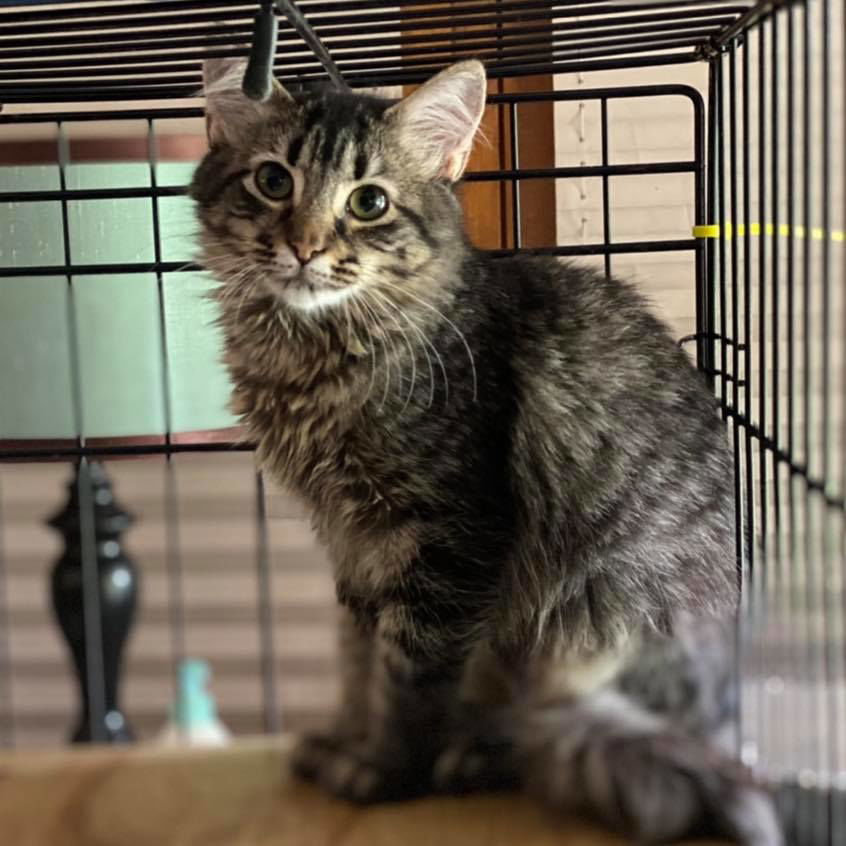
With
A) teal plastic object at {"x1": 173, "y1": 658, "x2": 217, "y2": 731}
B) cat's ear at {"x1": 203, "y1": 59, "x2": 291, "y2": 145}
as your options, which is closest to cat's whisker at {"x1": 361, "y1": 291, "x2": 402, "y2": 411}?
cat's ear at {"x1": 203, "y1": 59, "x2": 291, "y2": 145}

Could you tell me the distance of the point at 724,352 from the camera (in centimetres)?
135

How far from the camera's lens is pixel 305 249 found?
42.1 inches

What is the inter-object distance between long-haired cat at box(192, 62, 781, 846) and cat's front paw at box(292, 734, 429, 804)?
1.89 feet

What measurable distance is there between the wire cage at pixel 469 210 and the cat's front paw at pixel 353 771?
20cm

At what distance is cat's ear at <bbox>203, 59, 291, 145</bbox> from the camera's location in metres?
1.15

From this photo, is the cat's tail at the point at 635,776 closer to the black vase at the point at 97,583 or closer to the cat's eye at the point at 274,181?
the black vase at the point at 97,583

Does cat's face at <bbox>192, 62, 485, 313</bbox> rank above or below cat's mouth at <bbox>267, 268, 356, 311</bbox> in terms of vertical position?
above

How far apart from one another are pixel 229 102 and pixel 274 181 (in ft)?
0.37

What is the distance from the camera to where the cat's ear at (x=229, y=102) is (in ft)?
3.76

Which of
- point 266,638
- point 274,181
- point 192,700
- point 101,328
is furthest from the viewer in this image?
point 101,328

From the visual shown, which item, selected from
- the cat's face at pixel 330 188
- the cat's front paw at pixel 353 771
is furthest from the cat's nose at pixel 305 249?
the cat's front paw at pixel 353 771

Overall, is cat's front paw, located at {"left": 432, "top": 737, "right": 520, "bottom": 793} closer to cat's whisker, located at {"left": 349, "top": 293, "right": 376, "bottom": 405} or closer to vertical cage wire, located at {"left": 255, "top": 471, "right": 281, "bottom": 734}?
vertical cage wire, located at {"left": 255, "top": 471, "right": 281, "bottom": 734}

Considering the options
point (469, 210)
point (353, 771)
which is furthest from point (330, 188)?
point (353, 771)

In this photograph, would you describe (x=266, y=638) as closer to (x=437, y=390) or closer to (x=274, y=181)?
(x=437, y=390)
